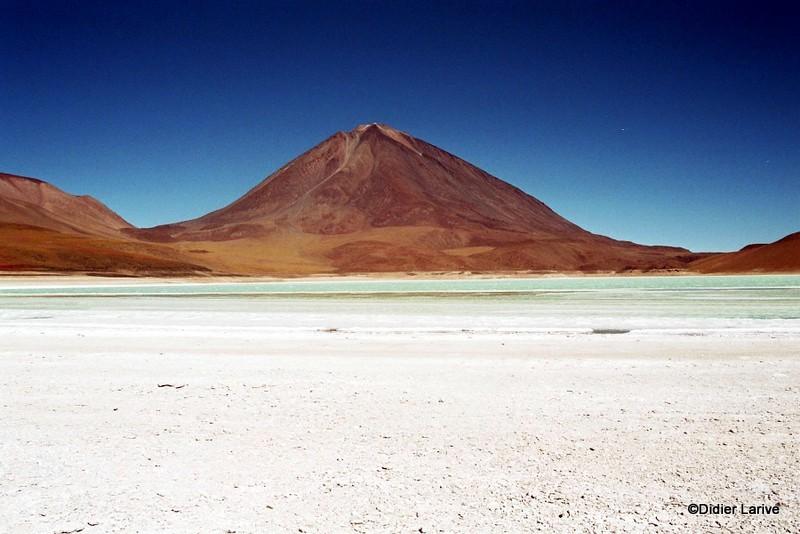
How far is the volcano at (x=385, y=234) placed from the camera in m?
110

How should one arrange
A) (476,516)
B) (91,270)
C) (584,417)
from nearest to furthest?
(476,516) < (584,417) < (91,270)

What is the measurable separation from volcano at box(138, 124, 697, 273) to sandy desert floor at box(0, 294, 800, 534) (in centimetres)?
8594

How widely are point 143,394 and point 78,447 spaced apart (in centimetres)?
213

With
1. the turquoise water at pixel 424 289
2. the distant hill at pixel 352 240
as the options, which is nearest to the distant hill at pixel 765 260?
the distant hill at pixel 352 240

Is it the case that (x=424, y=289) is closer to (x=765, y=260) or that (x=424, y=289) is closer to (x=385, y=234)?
(x=765, y=260)

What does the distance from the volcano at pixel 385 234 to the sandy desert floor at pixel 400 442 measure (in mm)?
85941

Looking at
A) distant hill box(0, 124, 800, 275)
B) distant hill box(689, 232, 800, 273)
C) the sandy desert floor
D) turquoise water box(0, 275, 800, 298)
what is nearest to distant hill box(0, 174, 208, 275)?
distant hill box(0, 124, 800, 275)

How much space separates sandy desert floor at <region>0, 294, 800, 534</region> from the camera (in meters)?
3.79

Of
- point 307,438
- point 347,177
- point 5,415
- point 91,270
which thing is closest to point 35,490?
point 307,438

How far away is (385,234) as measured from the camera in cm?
14250

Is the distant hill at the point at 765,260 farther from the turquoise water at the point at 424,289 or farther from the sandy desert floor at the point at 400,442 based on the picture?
the sandy desert floor at the point at 400,442

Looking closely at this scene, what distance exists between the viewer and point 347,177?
19162 cm

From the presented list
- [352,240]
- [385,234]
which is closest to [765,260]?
[385,234]

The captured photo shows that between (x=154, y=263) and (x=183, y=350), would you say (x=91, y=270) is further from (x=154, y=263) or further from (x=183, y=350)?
(x=183, y=350)
